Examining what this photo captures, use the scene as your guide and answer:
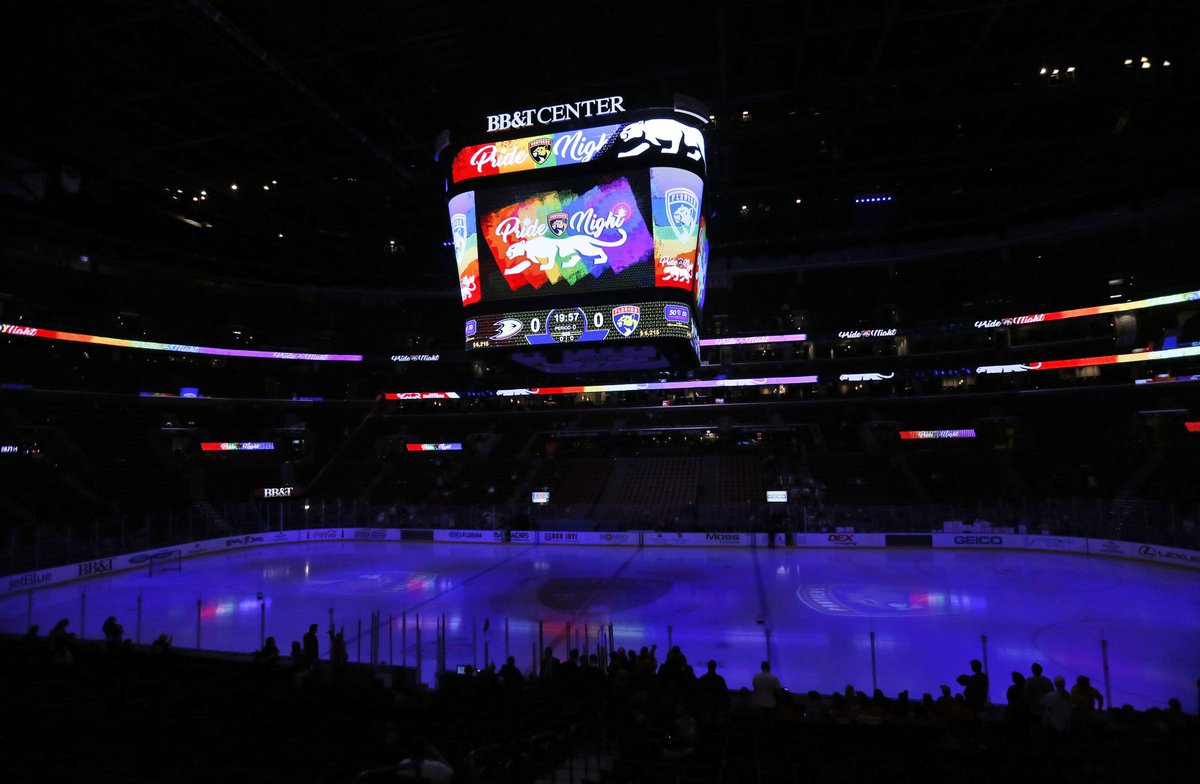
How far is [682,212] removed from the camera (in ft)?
44.8

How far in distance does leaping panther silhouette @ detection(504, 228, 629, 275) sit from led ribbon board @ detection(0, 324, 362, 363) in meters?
31.8

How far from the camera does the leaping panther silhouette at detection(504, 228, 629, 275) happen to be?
1373 centimetres

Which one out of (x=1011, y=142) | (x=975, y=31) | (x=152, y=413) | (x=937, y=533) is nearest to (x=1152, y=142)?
(x=1011, y=142)

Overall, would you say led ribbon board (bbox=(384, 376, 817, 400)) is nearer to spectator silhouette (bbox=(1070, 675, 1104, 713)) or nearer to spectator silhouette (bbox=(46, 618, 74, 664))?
spectator silhouette (bbox=(1070, 675, 1104, 713))

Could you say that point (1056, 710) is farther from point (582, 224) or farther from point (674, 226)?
point (582, 224)

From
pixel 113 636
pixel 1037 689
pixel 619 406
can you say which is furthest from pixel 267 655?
pixel 619 406

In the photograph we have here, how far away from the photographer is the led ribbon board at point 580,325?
13492 mm

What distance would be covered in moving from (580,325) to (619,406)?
1286 inches

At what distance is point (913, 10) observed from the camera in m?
13.8

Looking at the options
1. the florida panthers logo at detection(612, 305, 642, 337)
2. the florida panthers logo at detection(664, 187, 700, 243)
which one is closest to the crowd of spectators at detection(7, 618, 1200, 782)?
the florida panthers logo at detection(612, 305, 642, 337)

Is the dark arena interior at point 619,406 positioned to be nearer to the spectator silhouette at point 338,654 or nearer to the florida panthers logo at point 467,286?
the florida panthers logo at point 467,286

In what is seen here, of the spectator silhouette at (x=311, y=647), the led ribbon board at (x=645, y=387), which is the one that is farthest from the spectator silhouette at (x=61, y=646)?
the led ribbon board at (x=645, y=387)

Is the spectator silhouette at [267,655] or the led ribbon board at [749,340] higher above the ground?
the led ribbon board at [749,340]

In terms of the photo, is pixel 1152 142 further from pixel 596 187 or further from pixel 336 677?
pixel 336 677
